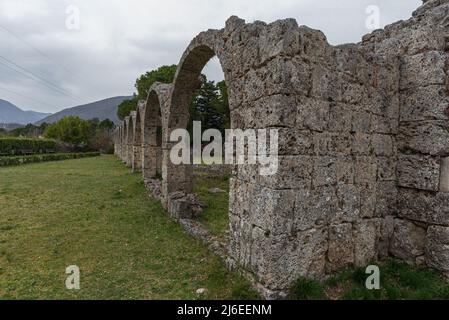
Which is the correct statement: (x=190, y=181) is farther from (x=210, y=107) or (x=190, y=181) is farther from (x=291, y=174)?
(x=210, y=107)

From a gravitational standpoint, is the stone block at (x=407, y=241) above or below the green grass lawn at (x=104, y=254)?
above

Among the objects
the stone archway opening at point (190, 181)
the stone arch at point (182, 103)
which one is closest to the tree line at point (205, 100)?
the stone archway opening at point (190, 181)

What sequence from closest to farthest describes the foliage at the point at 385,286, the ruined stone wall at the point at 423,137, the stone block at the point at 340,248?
the foliage at the point at 385,286 → the stone block at the point at 340,248 → the ruined stone wall at the point at 423,137

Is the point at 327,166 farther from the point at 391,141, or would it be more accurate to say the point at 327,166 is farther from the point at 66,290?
the point at 66,290

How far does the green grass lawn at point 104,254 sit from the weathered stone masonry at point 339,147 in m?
0.76

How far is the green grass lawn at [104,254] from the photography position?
3.91 meters

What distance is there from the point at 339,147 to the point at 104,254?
166 inches

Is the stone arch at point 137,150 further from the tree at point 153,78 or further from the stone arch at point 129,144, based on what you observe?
the tree at point 153,78

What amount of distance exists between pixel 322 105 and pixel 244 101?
104cm

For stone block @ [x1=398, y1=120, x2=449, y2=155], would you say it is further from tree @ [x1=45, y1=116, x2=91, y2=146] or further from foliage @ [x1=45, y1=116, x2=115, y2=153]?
tree @ [x1=45, y1=116, x2=91, y2=146]

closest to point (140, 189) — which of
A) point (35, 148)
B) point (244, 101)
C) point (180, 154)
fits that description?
point (180, 154)

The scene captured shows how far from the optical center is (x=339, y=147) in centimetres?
387

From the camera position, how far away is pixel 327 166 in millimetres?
3750

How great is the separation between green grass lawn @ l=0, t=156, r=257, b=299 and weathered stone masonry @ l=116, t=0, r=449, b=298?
0.76 m
